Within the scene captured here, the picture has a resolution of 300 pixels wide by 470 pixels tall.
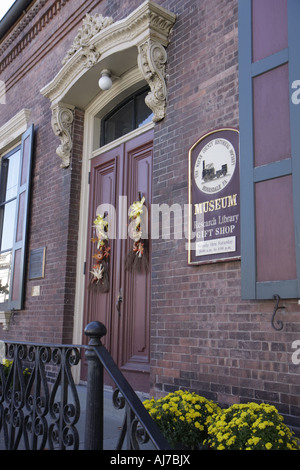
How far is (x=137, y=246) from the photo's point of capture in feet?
16.2

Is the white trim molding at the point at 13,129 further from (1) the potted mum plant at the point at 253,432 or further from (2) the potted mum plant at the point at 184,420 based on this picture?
(1) the potted mum plant at the point at 253,432

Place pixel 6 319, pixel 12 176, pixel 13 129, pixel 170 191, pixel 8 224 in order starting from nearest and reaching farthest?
pixel 170 191
pixel 6 319
pixel 13 129
pixel 8 224
pixel 12 176

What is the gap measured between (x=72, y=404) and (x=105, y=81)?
4.03 m

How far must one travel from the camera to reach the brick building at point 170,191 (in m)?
3.31

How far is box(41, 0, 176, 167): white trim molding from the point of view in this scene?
4.57 metres

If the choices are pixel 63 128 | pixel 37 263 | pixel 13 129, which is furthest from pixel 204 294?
pixel 13 129

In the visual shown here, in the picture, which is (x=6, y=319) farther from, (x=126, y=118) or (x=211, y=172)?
(x=211, y=172)

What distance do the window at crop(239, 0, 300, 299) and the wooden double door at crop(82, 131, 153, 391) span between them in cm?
171

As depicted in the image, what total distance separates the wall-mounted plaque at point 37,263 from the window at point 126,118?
1.83 metres

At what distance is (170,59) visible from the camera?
464 cm

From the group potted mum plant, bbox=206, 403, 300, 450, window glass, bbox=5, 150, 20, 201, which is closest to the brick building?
potted mum plant, bbox=206, 403, 300, 450

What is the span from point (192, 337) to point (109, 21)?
391 centimetres

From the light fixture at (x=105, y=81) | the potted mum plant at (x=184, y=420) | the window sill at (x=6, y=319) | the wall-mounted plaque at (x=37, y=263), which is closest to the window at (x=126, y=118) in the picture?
the light fixture at (x=105, y=81)
